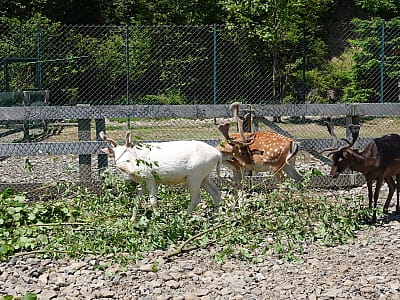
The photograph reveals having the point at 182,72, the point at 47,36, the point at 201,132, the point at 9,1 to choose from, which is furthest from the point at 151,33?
the point at 9,1

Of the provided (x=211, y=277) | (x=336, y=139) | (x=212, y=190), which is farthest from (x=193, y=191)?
(x=336, y=139)

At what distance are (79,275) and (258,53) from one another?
430 inches

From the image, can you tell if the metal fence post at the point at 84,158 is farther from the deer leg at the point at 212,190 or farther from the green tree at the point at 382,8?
the green tree at the point at 382,8

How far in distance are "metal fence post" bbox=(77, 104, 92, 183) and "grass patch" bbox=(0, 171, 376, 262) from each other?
1074mm

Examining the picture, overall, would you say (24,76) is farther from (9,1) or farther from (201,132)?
(9,1)

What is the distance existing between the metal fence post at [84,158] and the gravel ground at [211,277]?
7.31 ft

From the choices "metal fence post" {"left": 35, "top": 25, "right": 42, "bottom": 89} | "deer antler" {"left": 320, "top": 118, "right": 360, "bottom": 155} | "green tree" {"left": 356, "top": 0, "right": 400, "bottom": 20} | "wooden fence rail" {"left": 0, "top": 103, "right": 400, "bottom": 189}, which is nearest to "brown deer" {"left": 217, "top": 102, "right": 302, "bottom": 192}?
"deer antler" {"left": 320, "top": 118, "right": 360, "bottom": 155}

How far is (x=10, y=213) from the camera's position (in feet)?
18.3

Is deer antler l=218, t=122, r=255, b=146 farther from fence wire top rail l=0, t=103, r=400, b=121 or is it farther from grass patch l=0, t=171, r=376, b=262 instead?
fence wire top rail l=0, t=103, r=400, b=121

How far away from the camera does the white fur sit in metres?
6.38

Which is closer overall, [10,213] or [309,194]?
[10,213]

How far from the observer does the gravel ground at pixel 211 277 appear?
486 centimetres

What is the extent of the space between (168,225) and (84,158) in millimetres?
2176

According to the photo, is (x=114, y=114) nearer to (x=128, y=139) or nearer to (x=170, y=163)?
(x=128, y=139)
